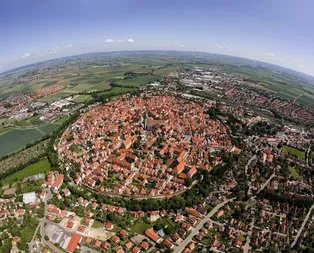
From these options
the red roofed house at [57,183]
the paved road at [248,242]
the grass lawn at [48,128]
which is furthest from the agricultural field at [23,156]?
the paved road at [248,242]

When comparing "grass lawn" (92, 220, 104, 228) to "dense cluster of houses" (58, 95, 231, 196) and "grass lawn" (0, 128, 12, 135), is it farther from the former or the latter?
"grass lawn" (0, 128, 12, 135)

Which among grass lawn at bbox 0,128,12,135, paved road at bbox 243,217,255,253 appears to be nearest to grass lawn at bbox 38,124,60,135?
grass lawn at bbox 0,128,12,135

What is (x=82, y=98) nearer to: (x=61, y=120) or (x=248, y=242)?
(x=61, y=120)

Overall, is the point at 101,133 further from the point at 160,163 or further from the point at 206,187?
the point at 206,187

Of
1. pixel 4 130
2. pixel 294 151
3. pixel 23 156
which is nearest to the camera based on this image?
pixel 23 156

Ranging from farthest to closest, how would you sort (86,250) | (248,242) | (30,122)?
(30,122)
(248,242)
(86,250)

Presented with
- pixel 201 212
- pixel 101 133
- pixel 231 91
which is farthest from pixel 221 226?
pixel 231 91

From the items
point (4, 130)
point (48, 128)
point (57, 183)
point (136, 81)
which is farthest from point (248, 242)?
point (136, 81)

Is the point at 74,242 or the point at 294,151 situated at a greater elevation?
the point at 294,151
